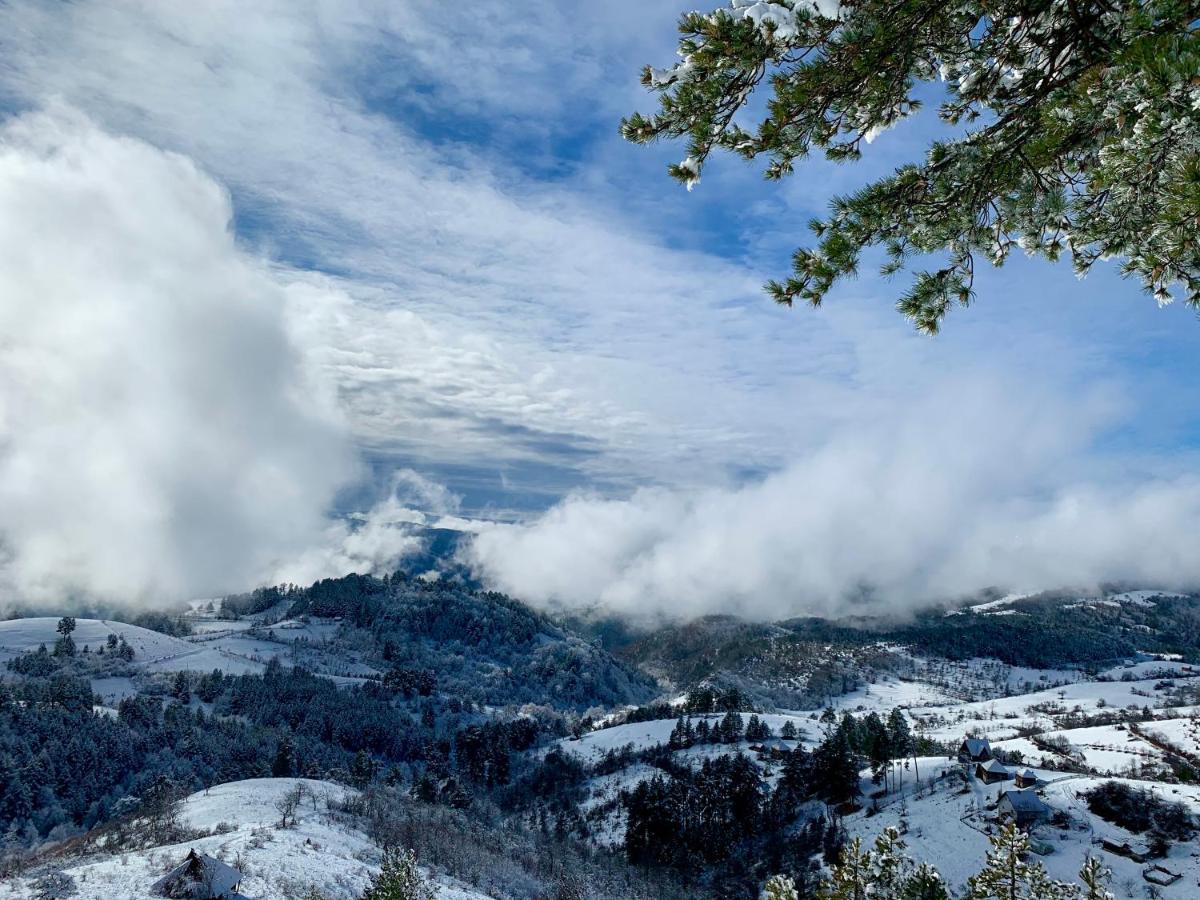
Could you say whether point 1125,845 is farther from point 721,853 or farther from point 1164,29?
Answer: point 1164,29

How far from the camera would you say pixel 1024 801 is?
7412 cm

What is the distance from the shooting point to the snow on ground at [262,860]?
44.6 meters

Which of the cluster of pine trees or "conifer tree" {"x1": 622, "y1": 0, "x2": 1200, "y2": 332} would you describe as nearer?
"conifer tree" {"x1": 622, "y1": 0, "x2": 1200, "y2": 332}

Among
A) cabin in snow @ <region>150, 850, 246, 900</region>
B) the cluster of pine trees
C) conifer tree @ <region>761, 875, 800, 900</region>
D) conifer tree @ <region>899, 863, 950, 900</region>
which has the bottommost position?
cabin in snow @ <region>150, 850, 246, 900</region>

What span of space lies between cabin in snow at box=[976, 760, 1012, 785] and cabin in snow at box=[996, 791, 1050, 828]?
12849 mm

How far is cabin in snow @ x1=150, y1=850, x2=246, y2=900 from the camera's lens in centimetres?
4147

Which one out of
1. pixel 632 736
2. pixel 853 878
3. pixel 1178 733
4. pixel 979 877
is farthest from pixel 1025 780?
pixel 1178 733

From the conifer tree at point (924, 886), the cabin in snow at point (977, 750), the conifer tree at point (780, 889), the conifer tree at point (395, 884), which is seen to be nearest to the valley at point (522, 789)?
the cabin in snow at point (977, 750)

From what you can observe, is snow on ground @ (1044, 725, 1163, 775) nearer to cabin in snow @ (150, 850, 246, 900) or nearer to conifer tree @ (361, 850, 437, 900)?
conifer tree @ (361, 850, 437, 900)

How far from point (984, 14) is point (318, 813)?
93.4 metres

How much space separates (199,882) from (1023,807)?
85.3 metres

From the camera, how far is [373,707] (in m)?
185

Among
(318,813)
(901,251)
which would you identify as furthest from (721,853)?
(901,251)

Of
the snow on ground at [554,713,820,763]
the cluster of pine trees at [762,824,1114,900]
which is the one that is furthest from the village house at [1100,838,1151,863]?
the snow on ground at [554,713,820,763]
